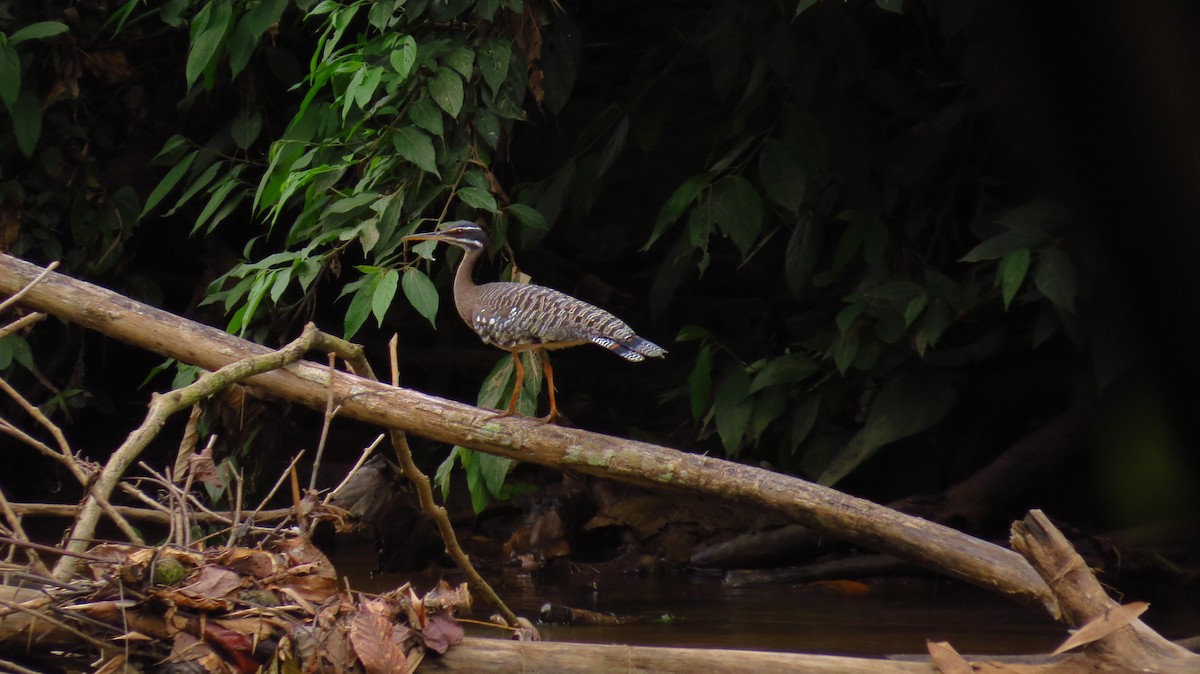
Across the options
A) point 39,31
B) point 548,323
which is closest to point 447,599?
point 548,323

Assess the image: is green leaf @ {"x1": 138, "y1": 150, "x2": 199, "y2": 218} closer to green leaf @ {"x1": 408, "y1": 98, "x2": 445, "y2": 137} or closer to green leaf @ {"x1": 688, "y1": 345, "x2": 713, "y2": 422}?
green leaf @ {"x1": 408, "y1": 98, "x2": 445, "y2": 137}

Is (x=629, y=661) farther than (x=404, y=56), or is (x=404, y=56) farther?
(x=404, y=56)

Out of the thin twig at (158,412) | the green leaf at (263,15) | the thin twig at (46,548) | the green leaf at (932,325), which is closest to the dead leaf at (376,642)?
the thin twig at (46,548)

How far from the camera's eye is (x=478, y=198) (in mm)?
4699

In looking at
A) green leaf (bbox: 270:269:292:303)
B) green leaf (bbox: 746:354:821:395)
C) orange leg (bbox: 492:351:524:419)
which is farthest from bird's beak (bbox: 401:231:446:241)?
green leaf (bbox: 746:354:821:395)

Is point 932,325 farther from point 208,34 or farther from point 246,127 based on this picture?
point 246,127

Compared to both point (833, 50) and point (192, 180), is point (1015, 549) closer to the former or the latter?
point (833, 50)

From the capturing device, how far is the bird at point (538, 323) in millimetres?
4008

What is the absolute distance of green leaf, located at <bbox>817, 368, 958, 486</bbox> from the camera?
5.10 m

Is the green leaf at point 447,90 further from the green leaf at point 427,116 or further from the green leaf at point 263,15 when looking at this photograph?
the green leaf at point 263,15

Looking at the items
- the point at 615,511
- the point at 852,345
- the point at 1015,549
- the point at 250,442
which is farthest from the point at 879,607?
the point at 250,442

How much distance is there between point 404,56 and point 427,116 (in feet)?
1.14

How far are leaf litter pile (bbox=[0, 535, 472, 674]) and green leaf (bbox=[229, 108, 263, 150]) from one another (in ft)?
11.3

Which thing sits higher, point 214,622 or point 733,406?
point 214,622
